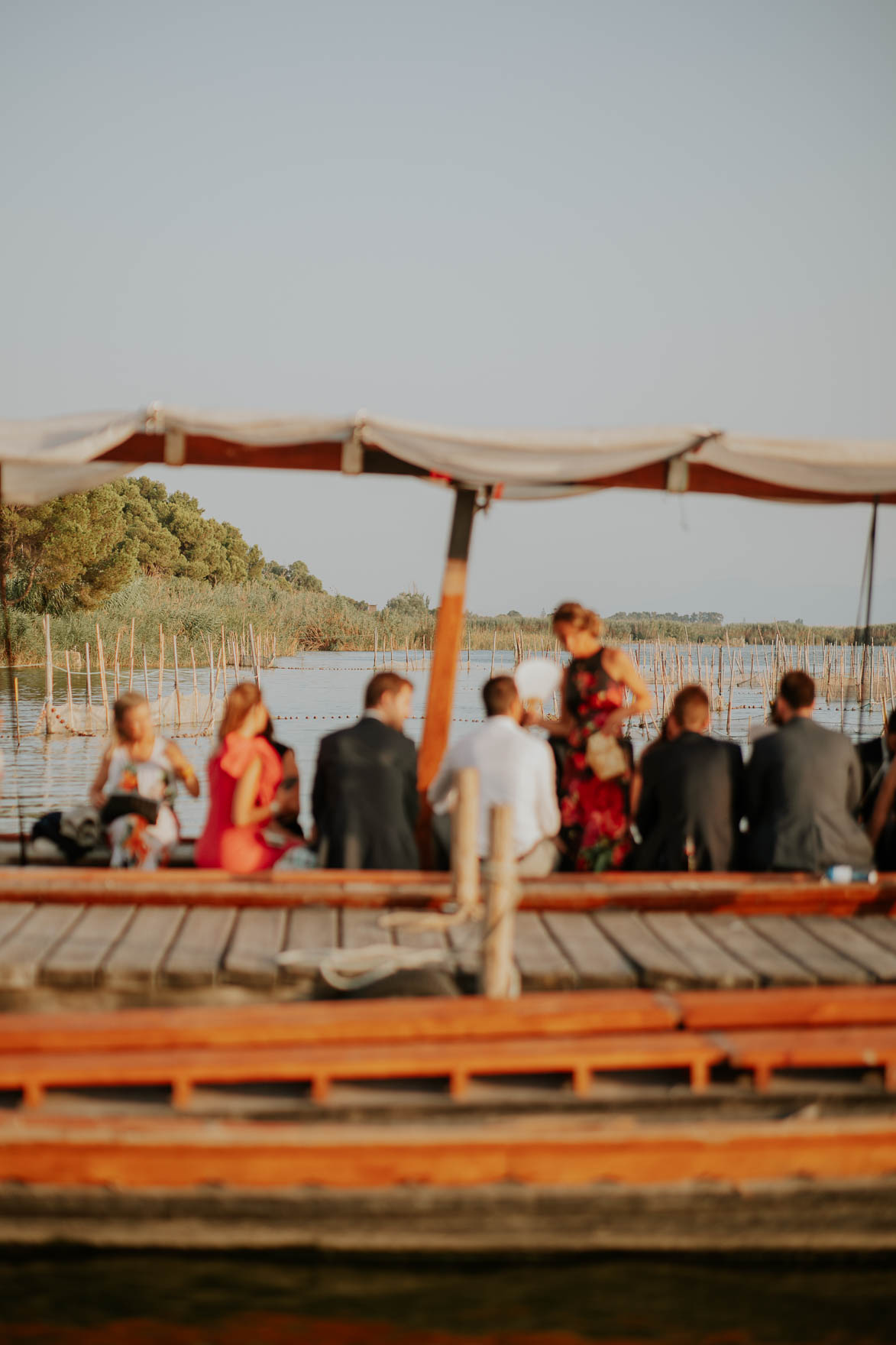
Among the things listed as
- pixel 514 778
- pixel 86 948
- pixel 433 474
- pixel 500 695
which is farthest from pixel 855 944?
pixel 86 948

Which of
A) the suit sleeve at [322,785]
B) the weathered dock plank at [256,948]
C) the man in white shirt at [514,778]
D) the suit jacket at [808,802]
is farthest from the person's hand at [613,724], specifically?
the weathered dock plank at [256,948]

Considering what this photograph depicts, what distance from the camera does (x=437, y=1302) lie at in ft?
14.8

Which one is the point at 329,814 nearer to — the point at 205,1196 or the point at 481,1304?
the point at 205,1196

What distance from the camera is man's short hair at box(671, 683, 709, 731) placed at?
5.69 metres

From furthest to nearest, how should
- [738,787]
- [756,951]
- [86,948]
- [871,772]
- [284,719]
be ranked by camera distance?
[284,719]
[871,772]
[738,787]
[756,951]
[86,948]

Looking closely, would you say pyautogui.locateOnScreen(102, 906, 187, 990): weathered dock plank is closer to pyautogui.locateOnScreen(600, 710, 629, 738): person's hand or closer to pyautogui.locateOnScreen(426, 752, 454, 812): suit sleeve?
pyautogui.locateOnScreen(426, 752, 454, 812): suit sleeve

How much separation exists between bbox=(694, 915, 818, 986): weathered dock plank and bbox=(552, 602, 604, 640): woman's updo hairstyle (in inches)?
63.6

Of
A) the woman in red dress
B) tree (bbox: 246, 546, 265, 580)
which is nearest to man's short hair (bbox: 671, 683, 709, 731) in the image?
the woman in red dress

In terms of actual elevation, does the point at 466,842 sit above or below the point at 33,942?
above

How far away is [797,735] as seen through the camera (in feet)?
18.6

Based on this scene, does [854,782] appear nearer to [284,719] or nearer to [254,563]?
[284,719]

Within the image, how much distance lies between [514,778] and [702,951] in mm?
1181

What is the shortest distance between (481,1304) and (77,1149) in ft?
5.47

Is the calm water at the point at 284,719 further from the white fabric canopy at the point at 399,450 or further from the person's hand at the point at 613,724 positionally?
the white fabric canopy at the point at 399,450
